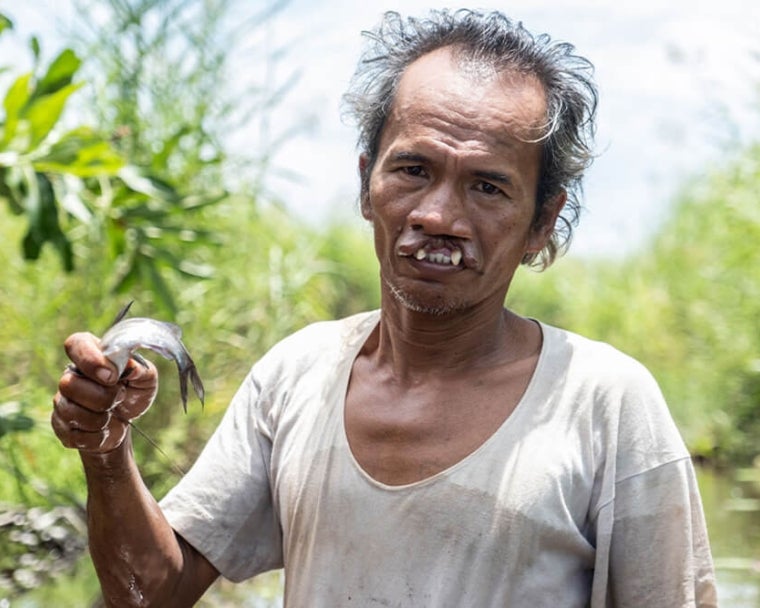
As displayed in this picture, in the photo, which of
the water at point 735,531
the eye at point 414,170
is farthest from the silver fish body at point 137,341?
the water at point 735,531

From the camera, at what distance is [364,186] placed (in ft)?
7.64

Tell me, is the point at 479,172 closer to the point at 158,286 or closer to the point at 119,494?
the point at 119,494

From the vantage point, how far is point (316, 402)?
2.22 meters

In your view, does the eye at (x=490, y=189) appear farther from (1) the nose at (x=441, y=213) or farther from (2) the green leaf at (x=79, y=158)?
(2) the green leaf at (x=79, y=158)

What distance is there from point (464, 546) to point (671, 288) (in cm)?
754

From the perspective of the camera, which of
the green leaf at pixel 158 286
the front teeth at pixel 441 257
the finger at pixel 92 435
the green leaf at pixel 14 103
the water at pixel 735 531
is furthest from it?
the water at pixel 735 531

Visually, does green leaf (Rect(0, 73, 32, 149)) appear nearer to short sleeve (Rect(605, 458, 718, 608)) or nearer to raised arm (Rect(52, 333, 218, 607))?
raised arm (Rect(52, 333, 218, 607))

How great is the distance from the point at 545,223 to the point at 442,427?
0.41 metres

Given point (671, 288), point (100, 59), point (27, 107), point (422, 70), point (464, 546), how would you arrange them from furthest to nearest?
point (671, 288) → point (100, 59) → point (27, 107) → point (422, 70) → point (464, 546)

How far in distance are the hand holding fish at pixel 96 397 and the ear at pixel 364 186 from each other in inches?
20.0

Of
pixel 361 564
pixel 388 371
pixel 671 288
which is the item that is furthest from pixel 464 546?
pixel 671 288

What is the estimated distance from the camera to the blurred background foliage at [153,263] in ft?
13.6

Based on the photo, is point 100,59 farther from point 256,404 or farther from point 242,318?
point 256,404

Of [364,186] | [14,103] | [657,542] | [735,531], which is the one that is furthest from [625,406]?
[735,531]
